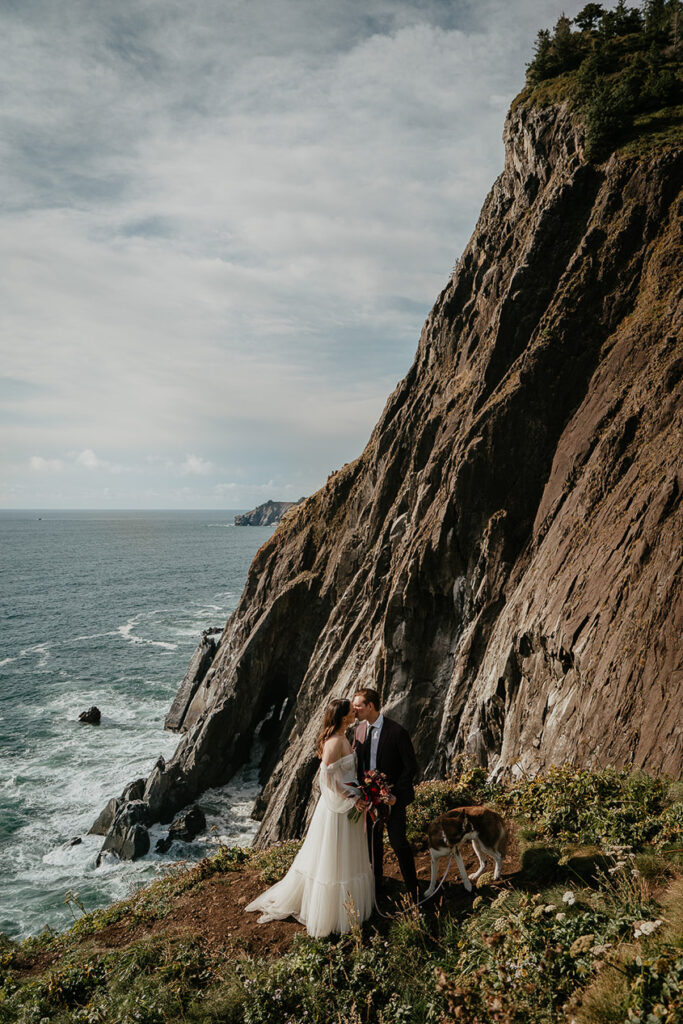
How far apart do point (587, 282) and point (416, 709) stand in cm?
1691

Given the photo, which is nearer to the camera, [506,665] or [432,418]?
[506,665]

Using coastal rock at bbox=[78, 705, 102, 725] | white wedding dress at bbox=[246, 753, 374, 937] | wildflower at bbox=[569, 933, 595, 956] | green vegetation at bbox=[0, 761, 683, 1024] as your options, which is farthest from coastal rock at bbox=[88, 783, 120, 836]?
wildflower at bbox=[569, 933, 595, 956]

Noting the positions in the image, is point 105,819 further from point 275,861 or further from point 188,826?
point 275,861

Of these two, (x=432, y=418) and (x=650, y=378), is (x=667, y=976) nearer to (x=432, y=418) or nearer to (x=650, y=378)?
(x=650, y=378)

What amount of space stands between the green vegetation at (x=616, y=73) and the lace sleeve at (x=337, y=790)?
74.5 ft

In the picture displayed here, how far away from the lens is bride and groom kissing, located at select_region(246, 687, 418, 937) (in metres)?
6.99

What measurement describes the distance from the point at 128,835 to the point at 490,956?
2698cm

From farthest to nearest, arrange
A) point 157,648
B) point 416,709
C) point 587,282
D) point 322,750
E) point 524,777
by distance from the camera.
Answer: point 157,648, point 416,709, point 587,282, point 524,777, point 322,750

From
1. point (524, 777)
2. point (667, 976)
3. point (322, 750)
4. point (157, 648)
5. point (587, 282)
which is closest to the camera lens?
point (667, 976)

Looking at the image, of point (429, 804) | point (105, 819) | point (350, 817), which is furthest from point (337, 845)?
point (105, 819)

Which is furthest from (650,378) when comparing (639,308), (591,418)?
(639,308)

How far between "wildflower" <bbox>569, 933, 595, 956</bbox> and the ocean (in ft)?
45.4


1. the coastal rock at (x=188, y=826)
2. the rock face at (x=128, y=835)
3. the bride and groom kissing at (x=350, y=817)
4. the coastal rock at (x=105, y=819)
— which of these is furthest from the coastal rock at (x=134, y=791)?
the bride and groom kissing at (x=350, y=817)

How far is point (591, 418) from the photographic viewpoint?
1764cm
